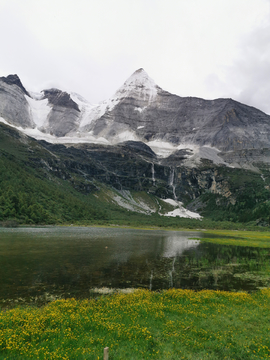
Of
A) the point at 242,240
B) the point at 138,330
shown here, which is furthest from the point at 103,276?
the point at 242,240

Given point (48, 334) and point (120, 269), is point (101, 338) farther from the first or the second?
point (120, 269)

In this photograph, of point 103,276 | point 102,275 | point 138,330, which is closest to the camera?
point 138,330

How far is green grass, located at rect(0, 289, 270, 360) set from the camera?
10859mm

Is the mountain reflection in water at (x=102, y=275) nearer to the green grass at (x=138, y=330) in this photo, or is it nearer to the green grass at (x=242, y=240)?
the green grass at (x=138, y=330)

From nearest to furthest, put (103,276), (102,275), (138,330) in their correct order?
(138,330)
(103,276)
(102,275)

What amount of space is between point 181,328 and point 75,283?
46.6 ft

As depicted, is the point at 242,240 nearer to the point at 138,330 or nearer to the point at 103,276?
the point at 103,276

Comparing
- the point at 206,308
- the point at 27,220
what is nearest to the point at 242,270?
the point at 206,308

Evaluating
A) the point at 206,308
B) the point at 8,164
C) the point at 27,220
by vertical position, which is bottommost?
the point at 27,220

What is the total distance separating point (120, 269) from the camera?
3256 cm

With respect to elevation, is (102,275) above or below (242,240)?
above

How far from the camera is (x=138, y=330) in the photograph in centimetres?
1312

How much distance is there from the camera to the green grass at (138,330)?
10859 mm

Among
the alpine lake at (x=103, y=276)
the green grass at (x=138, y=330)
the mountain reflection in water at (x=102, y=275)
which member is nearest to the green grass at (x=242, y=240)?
the mountain reflection in water at (x=102, y=275)
